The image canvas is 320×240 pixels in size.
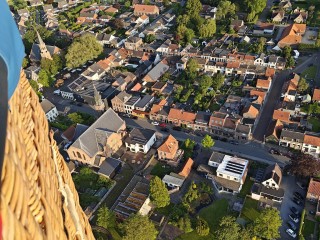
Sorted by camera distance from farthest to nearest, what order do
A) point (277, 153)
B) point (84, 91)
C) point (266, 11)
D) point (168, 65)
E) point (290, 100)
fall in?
point (266, 11) < point (168, 65) < point (84, 91) < point (290, 100) < point (277, 153)

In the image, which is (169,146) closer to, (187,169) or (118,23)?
(187,169)

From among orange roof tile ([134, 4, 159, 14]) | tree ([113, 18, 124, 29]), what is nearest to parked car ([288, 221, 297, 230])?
tree ([113, 18, 124, 29])

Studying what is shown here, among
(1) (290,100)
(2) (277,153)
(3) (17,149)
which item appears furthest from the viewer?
(1) (290,100)

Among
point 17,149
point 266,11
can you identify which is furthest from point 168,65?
point 17,149

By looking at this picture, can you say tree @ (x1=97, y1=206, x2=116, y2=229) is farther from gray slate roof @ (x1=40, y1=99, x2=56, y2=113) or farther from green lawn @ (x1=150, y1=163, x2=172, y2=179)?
gray slate roof @ (x1=40, y1=99, x2=56, y2=113)

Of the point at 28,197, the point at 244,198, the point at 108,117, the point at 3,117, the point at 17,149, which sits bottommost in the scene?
the point at 244,198

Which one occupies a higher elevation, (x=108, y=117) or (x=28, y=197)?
(x=28, y=197)

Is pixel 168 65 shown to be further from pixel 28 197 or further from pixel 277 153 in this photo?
pixel 28 197

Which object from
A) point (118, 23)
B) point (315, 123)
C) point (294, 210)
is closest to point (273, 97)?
point (315, 123)

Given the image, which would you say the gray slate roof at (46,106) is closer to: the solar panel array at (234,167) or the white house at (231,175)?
the white house at (231,175)
